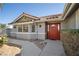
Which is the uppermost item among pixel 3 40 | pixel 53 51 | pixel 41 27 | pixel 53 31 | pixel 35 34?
pixel 41 27

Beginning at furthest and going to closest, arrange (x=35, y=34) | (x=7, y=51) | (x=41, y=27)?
(x=41, y=27) < (x=35, y=34) < (x=7, y=51)

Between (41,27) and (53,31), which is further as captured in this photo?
(53,31)

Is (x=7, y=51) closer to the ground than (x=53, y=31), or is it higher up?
closer to the ground

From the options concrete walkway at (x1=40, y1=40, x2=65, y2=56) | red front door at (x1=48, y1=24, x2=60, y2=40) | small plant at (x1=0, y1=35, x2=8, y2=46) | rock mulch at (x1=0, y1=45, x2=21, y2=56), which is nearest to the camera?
rock mulch at (x1=0, y1=45, x2=21, y2=56)

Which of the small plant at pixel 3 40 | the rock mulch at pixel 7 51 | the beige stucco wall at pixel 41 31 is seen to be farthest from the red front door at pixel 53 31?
the rock mulch at pixel 7 51

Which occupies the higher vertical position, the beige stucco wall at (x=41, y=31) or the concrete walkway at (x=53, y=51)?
the beige stucco wall at (x=41, y=31)

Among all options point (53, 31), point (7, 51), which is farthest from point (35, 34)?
point (7, 51)

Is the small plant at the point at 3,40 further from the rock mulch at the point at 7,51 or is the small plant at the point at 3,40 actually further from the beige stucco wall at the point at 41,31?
the beige stucco wall at the point at 41,31

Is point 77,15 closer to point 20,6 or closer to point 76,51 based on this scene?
point 76,51

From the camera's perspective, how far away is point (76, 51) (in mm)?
4410

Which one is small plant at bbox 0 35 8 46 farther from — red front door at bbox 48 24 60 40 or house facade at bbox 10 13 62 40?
red front door at bbox 48 24 60 40

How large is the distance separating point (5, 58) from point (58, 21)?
589 cm

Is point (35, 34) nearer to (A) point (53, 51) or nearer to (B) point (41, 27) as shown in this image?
(B) point (41, 27)

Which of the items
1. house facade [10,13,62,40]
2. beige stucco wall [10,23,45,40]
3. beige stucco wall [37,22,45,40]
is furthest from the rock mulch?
beige stucco wall [37,22,45,40]
